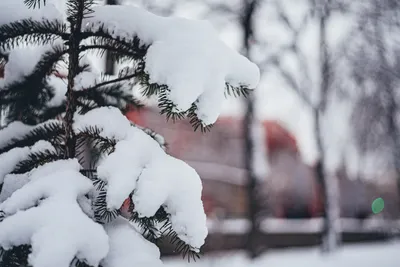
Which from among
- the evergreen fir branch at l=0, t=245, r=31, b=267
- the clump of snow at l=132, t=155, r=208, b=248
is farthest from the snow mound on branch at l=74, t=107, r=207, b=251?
the evergreen fir branch at l=0, t=245, r=31, b=267

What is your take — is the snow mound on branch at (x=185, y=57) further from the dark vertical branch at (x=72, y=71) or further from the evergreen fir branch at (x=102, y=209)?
the evergreen fir branch at (x=102, y=209)

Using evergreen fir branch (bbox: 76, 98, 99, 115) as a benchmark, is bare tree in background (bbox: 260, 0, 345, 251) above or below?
below

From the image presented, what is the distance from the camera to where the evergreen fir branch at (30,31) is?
173cm

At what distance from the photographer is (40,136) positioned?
189 cm

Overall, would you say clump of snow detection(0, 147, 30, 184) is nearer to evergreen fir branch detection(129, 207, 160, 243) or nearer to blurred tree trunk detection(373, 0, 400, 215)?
evergreen fir branch detection(129, 207, 160, 243)

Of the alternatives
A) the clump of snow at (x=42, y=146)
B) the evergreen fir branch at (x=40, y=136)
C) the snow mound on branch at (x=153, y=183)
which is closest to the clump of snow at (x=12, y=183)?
the clump of snow at (x=42, y=146)

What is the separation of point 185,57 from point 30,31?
70 cm

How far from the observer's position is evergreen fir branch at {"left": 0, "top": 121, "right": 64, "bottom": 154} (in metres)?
1.87

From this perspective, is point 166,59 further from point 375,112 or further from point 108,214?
point 375,112

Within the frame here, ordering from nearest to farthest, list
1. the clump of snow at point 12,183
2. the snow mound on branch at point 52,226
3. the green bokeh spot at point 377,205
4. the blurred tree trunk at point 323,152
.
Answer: the snow mound on branch at point 52,226, the clump of snow at point 12,183, the blurred tree trunk at point 323,152, the green bokeh spot at point 377,205

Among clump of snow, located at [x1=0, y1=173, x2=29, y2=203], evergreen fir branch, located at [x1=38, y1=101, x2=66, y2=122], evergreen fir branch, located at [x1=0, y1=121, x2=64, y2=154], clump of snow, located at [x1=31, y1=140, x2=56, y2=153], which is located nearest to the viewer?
clump of snow, located at [x1=0, y1=173, x2=29, y2=203]

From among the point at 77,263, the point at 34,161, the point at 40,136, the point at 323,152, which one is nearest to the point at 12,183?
the point at 34,161

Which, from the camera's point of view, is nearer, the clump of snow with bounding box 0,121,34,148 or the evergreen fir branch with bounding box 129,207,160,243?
the evergreen fir branch with bounding box 129,207,160,243

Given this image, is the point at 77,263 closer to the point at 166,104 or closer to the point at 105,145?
the point at 105,145
